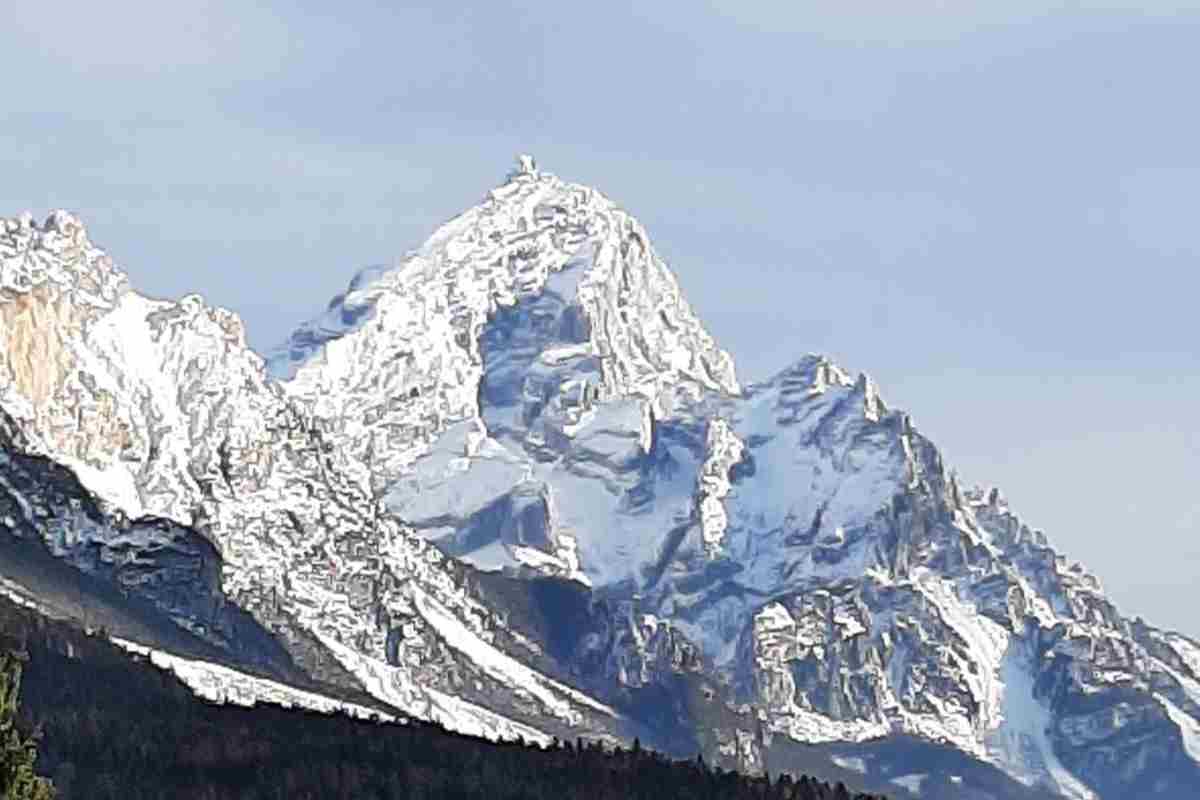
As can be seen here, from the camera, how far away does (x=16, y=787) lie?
90.6m

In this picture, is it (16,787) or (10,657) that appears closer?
(16,787)

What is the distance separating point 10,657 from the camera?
99.3 meters

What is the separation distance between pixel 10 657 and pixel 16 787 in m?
9.40
